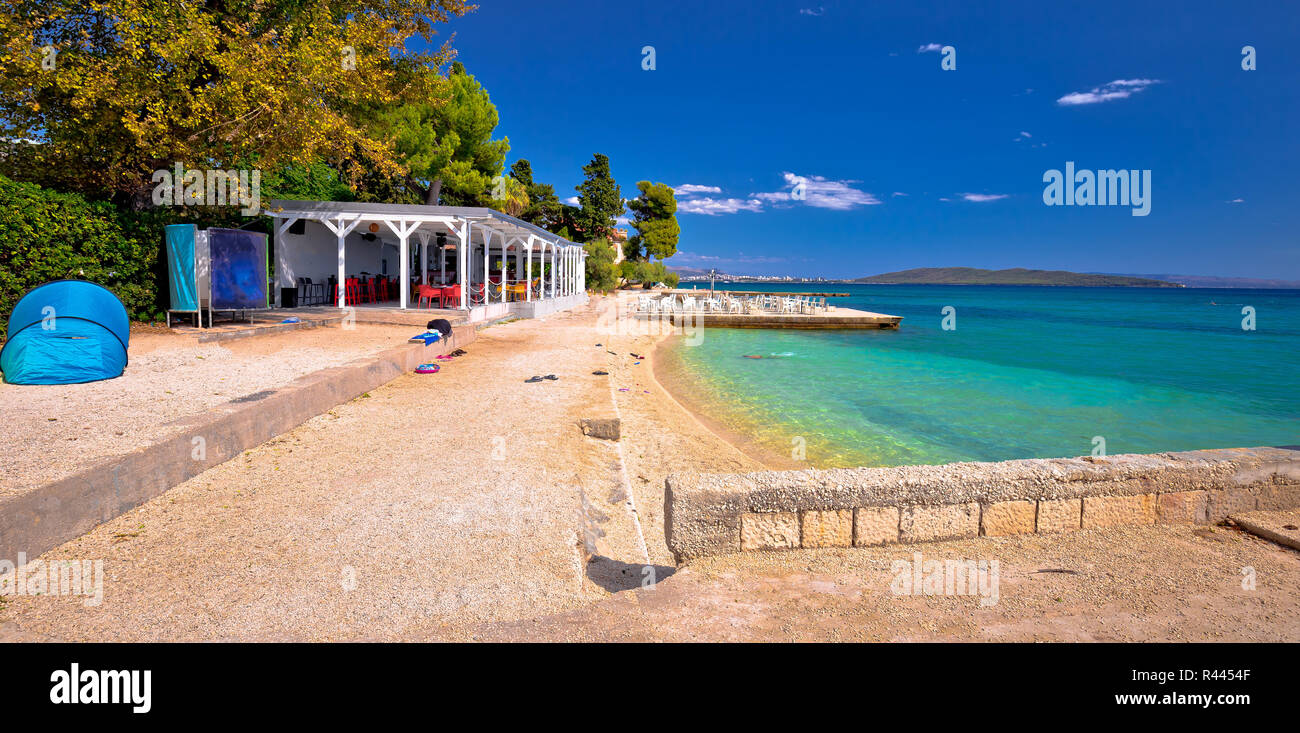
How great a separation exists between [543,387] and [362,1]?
1037cm

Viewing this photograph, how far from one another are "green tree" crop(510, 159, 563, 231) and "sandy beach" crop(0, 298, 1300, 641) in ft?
128

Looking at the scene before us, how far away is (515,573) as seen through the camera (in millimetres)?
3180

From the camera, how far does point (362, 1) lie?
1306cm

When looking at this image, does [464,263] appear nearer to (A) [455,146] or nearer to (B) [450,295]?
(B) [450,295]

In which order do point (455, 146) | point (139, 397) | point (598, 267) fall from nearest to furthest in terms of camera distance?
point (139, 397), point (455, 146), point (598, 267)

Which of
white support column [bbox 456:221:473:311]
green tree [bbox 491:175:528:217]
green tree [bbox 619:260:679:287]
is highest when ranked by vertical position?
green tree [bbox 491:175:528:217]

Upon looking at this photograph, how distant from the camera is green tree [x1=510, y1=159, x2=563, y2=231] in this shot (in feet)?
139

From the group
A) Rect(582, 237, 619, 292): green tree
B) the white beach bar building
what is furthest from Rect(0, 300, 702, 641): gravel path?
Rect(582, 237, 619, 292): green tree

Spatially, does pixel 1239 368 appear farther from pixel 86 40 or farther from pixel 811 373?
pixel 86 40

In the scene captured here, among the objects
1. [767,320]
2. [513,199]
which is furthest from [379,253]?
[767,320]

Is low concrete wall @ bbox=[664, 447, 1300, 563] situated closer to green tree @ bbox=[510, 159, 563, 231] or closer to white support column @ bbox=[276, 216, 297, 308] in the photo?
white support column @ bbox=[276, 216, 297, 308]

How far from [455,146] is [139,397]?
22948 millimetres

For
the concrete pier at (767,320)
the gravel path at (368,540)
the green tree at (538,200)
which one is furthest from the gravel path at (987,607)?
the green tree at (538,200)
